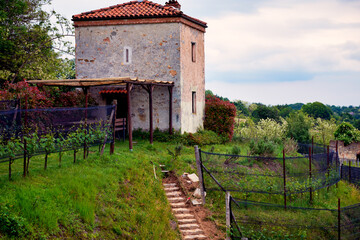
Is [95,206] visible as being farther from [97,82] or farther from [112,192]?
[97,82]

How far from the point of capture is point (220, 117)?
76.1 ft

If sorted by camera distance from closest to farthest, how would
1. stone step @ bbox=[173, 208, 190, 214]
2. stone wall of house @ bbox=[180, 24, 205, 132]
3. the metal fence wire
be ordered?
the metal fence wire → stone step @ bbox=[173, 208, 190, 214] → stone wall of house @ bbox=[180, 24, 205, 132]

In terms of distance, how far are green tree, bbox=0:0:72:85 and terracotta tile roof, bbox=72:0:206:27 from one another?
5.05 meters

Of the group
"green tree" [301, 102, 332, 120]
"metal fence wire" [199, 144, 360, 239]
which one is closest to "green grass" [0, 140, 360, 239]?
"metal fence wire" [199, 144, 360, 239]

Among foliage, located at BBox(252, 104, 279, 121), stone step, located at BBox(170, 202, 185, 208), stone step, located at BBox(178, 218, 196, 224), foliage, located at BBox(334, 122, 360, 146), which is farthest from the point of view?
foliage, located at BBox(252, 104, 279, 121)

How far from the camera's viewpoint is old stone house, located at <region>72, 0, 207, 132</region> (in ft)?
67.3

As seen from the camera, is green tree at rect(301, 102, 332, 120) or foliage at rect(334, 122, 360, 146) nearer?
foliage at rect(334, 122, 360, 146)

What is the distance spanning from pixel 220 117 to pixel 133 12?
A: 26.6ft

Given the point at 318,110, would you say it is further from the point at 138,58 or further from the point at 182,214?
the point at 182,214

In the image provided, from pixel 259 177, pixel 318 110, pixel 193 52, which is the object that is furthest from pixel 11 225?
pixel 318 110

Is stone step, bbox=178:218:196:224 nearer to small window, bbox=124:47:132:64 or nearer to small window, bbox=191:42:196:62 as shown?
small window, bbox=124:47:132:64

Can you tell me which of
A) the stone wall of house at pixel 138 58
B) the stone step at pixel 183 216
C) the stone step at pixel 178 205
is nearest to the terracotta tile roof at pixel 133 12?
the stone wall of house at pixel 138 58

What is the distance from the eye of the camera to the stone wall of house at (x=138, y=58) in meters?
A: 20.5

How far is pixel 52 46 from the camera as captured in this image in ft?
85.5
